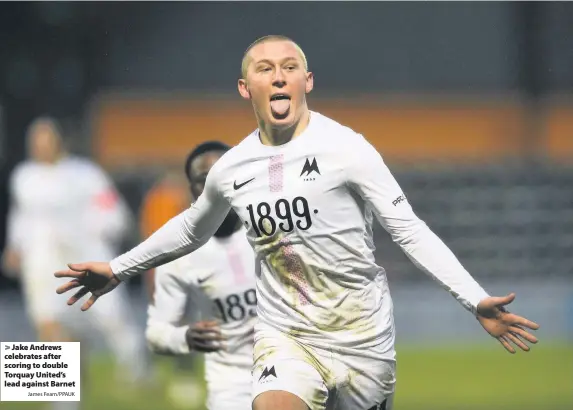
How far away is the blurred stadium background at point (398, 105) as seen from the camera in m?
21.2

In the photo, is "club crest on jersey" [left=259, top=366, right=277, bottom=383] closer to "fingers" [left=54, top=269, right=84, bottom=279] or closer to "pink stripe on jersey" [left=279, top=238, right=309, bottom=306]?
"pink stripe on jersey" [left=279, top=238, right=309, bottom=306]

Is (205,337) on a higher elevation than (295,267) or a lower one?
lower

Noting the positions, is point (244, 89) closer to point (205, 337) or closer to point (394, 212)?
point (394, 212)

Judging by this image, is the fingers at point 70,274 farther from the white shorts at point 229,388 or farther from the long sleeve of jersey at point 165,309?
the white shorts at point 229,388

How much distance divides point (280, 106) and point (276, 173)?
312 millimetres

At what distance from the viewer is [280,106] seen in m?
6.77

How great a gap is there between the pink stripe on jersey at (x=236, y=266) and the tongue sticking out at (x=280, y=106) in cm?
152

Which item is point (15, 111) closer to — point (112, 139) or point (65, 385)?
point (112, 139)

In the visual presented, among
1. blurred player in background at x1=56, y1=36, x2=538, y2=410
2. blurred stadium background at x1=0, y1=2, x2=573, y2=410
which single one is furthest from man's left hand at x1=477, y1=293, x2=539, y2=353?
blurred stadium background at x1=0, y1=2, x2=573, y2=410

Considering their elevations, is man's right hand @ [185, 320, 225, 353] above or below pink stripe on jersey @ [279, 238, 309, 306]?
below

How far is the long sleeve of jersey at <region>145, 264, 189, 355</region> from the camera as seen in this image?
26.7 feet

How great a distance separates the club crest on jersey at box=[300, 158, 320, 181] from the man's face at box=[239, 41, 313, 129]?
0.21m

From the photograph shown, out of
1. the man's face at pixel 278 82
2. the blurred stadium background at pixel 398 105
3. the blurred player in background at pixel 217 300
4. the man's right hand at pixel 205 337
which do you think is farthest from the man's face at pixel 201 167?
the blurred stadium background at pixel 398 105

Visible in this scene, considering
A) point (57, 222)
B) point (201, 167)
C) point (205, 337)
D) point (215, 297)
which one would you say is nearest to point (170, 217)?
point (57, 222)
